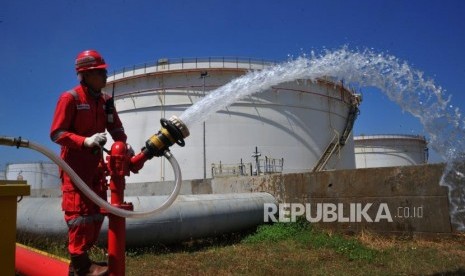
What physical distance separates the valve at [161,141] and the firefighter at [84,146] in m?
0.27

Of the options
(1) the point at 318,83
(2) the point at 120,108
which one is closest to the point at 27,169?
(2) the point at 120,108

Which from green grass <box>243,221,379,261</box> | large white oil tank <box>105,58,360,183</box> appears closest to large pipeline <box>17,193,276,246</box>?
green grass <box>243,221,379,261</box>

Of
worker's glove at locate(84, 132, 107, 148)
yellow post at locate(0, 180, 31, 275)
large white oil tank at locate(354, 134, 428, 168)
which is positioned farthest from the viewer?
large white oil tank at locate(354, 134, 428, 168)

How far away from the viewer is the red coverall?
274 centimetres

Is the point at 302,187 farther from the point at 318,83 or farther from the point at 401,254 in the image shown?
the point at 318,83

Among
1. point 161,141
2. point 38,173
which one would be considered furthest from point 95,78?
point 38,173

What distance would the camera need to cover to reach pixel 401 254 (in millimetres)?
5820

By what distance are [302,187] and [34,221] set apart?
16.7 ft

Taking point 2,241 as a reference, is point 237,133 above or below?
above

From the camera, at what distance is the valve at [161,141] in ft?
9.26

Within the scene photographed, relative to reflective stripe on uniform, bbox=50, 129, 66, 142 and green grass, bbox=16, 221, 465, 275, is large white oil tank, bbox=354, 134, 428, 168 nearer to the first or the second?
green grass, bbox=16, 221, 465, 275

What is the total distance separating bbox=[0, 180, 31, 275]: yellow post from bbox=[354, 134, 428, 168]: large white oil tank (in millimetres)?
32722

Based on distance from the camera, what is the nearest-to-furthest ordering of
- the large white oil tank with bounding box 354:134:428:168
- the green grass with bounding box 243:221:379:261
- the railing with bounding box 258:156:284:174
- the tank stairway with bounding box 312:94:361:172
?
the green grass with bounding box 243:221:379:261
the railing with bounding box 258:156:284:174
the tank stairway with bounding box 312:94:361:172
the large white oil tank with bounding box 354:134:428:168

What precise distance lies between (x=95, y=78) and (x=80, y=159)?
598 mm
